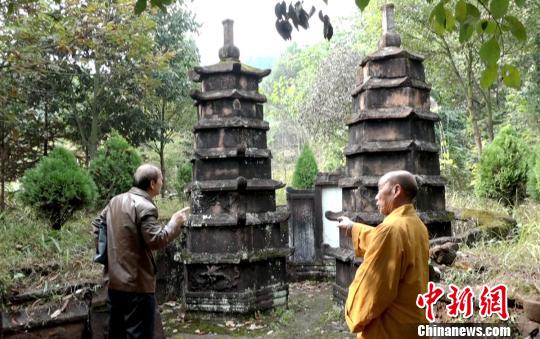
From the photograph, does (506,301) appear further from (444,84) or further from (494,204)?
(444,84)

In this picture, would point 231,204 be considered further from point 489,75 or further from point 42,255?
point 489,75

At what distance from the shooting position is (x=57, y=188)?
6.93 m

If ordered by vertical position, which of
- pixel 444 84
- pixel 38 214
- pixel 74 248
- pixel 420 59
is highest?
pixel 444 84

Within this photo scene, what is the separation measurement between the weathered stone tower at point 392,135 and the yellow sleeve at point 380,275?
3005mm

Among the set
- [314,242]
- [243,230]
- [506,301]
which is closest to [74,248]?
[243,230]

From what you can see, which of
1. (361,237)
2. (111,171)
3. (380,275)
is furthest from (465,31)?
(111,171)

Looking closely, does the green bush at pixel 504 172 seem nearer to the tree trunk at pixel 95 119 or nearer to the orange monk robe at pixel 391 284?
the orange monk robe at pixel 391 284

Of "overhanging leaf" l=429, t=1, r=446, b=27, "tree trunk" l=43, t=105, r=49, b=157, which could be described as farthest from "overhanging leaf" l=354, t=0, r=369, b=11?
"tree trunk" l=43, t=105, r=49, b=157

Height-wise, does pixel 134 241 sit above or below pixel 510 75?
below

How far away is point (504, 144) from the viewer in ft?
30.6

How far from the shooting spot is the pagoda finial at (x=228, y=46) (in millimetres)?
7160

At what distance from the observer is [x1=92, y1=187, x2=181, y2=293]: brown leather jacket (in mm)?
3752

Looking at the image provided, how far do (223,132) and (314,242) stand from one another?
3880mm

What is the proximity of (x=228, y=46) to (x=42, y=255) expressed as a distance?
4.21 metres
